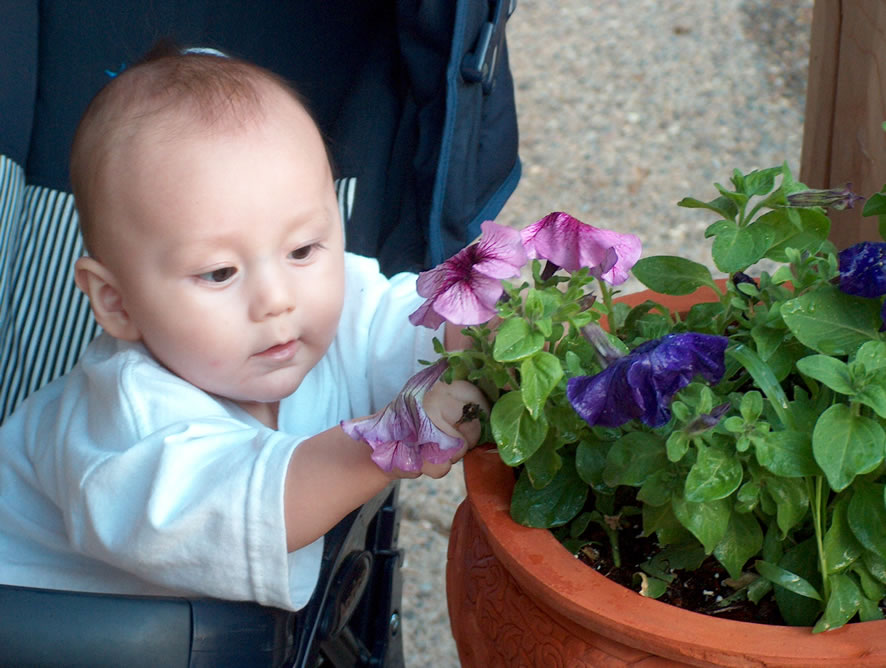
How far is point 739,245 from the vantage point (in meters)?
0.81

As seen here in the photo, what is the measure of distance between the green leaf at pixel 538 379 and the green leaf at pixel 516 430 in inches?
1.7

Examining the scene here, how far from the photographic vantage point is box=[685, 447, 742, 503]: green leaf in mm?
704

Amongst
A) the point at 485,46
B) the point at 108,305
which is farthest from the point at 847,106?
the point at 108,305

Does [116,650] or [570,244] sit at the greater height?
[570,244]

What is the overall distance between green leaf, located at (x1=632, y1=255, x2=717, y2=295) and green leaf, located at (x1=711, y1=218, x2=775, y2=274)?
0.07 metres

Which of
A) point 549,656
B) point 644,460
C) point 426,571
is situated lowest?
point 426,571

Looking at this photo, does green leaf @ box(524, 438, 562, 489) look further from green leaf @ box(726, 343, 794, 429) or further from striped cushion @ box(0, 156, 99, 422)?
striped cushion @ box(0, 156, 99, 422)

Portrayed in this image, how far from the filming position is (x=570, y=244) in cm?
82

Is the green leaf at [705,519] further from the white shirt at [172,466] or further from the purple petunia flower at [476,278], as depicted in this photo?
the white shirt at [172,466]

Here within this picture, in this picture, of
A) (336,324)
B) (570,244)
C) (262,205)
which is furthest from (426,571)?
Answer: (570,244)

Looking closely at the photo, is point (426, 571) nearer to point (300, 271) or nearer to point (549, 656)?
point (300, 271)

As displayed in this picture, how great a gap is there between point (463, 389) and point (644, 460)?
0.56 ft

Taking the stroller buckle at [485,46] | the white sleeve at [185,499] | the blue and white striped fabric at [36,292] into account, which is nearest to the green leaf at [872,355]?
the white sleeve at [185,499]

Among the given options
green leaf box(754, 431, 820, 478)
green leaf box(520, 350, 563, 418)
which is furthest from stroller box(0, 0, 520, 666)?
green leaf box(754, 431, 820, 478)
